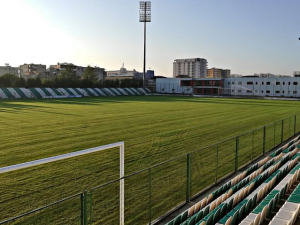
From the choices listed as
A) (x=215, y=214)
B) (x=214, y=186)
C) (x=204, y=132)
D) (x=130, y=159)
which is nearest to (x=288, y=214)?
(x=215, y=214)

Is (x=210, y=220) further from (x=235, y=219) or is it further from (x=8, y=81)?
(x=8, y=81)

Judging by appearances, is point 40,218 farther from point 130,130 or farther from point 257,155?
point 130,130

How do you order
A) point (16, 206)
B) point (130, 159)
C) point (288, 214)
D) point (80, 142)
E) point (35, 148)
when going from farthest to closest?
point (80, 142), point (35, 148), point (130, 159), point (16, 206), point (288, 214)

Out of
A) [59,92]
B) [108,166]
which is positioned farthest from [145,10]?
[108,166]

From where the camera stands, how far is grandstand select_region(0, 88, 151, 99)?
53.8 metres

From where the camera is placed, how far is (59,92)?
6194 cm

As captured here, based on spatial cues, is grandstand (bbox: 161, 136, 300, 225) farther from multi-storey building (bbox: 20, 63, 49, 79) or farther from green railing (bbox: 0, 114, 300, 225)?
multi-storey building (bbox: 20, 63, 49, 79)

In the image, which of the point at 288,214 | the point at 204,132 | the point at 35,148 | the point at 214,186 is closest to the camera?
the point at 288,214

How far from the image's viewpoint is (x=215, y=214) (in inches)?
217

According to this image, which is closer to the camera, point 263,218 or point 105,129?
point 263,218

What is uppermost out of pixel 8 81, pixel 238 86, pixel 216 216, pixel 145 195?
pixel 8 81

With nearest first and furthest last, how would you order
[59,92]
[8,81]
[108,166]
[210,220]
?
[210,220] → [108,166] → [59,92] → [8,81]

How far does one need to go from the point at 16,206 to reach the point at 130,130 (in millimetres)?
11579

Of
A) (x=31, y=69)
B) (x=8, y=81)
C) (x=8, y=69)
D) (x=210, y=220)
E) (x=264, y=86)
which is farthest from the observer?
(x=31, y=69)
